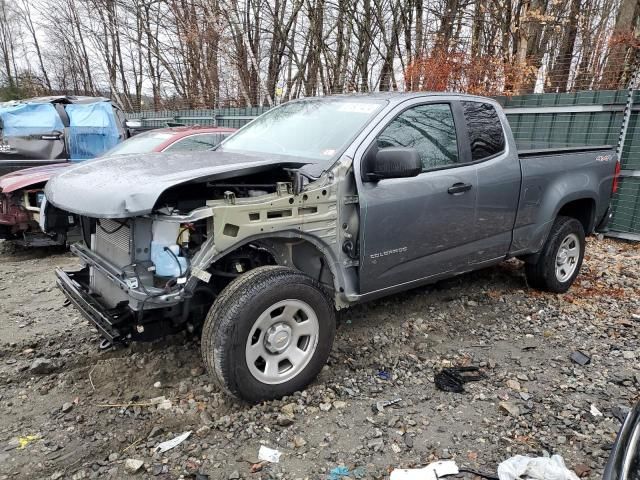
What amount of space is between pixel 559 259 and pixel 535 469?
10.1 ft

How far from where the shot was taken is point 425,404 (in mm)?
3039

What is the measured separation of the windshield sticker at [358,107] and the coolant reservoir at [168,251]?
1713 millimetres

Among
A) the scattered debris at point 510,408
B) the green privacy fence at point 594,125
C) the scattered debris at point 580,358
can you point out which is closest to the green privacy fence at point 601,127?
the green privacy fence at point 594,125

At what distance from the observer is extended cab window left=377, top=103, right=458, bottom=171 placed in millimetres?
3484

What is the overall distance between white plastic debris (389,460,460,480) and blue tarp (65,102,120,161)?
748 cm

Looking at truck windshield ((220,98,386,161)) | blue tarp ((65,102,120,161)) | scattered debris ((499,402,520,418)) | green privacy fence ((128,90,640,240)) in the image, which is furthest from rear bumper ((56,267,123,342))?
green privacy fence ((128,90,640,240))

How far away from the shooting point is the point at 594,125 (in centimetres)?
733

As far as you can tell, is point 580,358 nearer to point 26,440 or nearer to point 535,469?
point 535,469

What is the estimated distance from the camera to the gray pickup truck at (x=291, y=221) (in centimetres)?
268

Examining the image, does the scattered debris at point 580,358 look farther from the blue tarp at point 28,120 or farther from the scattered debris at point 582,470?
the blue tarp at point 28,120

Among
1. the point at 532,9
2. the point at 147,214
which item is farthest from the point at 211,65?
the point at 147,214

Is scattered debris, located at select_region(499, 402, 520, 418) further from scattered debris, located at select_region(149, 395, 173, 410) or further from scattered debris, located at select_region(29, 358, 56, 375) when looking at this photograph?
scattered debris, located at select_region(29, 358, 56, 375)

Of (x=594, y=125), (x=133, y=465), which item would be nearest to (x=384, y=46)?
(x=594, y=125)

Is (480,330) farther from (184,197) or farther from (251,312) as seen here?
(184,197)
